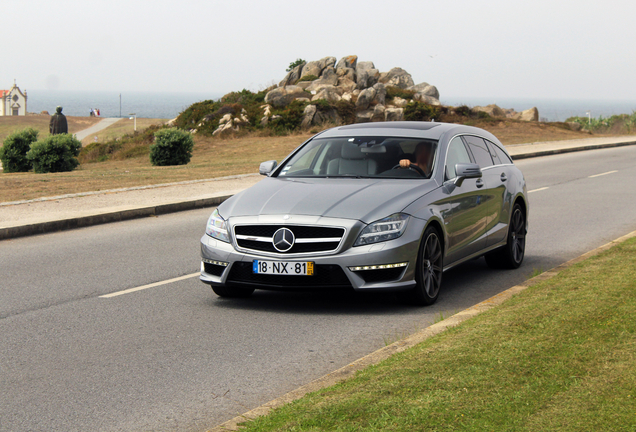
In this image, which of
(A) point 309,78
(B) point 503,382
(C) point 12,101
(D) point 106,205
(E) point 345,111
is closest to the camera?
(B) point 503,382

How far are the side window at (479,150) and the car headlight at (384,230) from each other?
88.6 inches

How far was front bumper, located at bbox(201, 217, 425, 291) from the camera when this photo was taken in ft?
22.4

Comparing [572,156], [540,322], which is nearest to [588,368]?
[540,322]

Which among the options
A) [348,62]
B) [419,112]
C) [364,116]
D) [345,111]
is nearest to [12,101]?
[348,62]

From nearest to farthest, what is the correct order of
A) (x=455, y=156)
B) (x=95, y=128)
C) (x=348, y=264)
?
(x=348, y=264) < (x=455, y=156) < (x=95, y=128)

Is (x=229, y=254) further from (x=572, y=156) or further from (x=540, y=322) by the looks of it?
(x=572, y=156)

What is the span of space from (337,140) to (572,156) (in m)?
25.2

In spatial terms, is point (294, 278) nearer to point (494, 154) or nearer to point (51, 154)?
point (494, 154)

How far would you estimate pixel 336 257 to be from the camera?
6.80m

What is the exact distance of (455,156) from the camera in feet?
27.7

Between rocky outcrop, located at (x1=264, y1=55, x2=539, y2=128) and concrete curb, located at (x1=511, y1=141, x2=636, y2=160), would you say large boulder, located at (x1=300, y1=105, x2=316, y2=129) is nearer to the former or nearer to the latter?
rocky outcrop, located at (x1=264, y1=55, x2=539, y2=128)

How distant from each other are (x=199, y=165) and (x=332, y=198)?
878 inches

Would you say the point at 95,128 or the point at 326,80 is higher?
the point at 326,80

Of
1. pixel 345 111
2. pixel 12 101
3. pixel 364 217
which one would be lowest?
pixel 364 217
